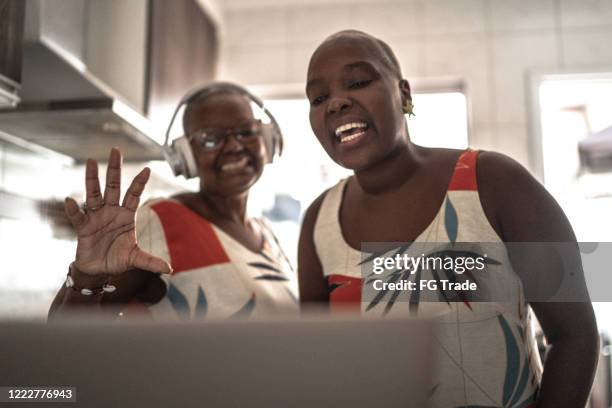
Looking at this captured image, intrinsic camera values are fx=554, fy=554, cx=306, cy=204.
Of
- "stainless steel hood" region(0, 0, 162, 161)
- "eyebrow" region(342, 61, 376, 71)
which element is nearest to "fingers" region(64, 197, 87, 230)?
"eyebrow" region(342, 61, 376, 71)

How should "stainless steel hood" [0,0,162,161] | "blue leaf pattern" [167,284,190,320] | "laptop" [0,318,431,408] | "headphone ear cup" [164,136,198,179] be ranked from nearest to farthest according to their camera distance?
"laptop" [0,318,431,408] → "blue leaf pattern" [167,284,190,320] → "headphone ear cup" [164,136,198,179] → "stainless steel hood" [0,0,162,161]

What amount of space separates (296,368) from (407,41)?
759 mm

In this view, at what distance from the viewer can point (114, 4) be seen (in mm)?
1489

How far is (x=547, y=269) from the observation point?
0.66 m

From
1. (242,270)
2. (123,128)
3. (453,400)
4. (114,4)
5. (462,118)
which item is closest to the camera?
(453,400)

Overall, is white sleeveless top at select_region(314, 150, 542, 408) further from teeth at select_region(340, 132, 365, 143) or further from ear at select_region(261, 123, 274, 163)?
ear at select_region(261, 123, 274, 163)

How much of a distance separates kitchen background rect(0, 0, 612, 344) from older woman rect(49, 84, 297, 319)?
0.19 feet

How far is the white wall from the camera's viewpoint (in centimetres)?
81

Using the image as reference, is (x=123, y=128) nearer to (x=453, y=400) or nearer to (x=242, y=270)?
(x=242, y=270)

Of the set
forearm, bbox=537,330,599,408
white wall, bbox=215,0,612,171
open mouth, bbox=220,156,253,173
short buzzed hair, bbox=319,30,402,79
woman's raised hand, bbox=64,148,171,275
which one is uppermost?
white wall, bbox=215,0,612,171

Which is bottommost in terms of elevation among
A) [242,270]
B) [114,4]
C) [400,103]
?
[242,270]

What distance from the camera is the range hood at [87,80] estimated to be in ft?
4.05

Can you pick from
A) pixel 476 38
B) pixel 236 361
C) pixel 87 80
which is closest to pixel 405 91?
pixel 476 38

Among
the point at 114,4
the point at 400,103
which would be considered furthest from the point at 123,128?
the point at 400,103
